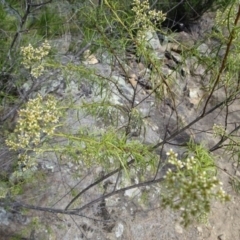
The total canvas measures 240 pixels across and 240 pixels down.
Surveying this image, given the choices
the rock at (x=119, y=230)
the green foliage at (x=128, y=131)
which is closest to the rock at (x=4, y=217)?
the green foliage at (x=128, y=131)

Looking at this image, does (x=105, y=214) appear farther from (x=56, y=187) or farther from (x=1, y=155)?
(x=1, y=155)

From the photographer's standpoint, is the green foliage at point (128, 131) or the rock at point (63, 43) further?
the rock at point (63, 43)

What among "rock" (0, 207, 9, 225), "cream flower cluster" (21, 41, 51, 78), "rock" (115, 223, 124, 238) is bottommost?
"rock" (0, 207, 9, 225)

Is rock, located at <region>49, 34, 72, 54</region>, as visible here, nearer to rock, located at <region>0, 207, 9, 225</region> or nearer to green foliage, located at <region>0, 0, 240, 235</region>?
green foliage, located at <region>0, 0, 240, 235</region>

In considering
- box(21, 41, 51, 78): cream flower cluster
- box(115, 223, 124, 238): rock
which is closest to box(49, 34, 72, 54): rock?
box(21, 41, 51, 78): cream flower cluster

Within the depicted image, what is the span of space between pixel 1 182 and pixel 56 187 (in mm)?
336

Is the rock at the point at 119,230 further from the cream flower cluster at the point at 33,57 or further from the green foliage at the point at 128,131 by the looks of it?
the cream flower cluster at the point at 33,57

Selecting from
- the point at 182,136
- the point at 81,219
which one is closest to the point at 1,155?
the point at 81,219

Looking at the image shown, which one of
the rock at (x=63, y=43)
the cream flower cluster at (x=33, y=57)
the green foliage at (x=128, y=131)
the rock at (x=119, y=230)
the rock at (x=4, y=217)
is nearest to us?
the green foliage at (x=128, y=131)

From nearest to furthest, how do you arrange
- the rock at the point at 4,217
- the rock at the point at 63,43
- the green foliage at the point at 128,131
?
1. the green foliage at the point at 128,131
2. the rock at the point at 4,217
3. the rock at the point at 63,43

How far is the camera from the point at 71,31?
293cm

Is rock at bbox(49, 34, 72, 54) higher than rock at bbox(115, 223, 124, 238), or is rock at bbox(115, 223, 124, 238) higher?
rock at bbox(49, 34, 72, 54)

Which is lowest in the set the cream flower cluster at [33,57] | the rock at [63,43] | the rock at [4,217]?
the rock at [4,217]

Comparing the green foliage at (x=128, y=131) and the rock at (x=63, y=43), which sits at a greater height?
the green foliage at (x=128, y=131)
